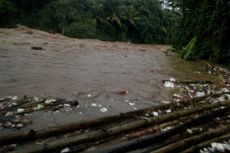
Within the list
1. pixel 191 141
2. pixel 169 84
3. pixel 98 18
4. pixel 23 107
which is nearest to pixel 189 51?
pixel 169 84

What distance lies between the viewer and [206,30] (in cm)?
1373

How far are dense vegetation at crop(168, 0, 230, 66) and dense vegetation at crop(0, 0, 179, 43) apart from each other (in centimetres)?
1221

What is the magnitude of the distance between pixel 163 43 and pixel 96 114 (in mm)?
28586

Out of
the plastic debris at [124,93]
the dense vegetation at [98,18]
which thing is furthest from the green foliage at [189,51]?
the dense vegetation at [98,18]

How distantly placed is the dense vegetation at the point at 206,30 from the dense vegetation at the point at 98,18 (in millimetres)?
12205

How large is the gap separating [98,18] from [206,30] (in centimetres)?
1647

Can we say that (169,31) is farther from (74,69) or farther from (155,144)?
(155,144)

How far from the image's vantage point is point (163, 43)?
33.0 m

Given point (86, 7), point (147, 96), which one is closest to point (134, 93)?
point (147, 96)

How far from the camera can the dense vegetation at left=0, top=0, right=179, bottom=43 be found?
25641mm

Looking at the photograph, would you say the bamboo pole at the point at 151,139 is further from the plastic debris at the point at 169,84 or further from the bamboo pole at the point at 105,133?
the plastic debris at the point at 169,84

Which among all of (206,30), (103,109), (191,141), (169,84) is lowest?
(169,84)

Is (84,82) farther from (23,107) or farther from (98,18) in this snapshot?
(98,18)

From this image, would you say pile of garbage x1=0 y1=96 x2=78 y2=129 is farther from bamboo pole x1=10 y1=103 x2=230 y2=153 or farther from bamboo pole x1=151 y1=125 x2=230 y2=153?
bamboo pole x1=151 y1=125 x2=230 y2=153
